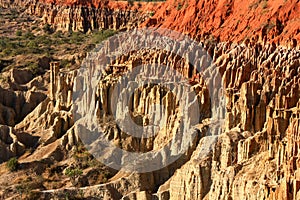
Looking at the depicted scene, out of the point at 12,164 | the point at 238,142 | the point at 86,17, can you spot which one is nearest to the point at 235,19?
the point at 12,164

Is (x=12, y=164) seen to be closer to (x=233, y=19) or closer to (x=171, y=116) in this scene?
(x=171, y=116)

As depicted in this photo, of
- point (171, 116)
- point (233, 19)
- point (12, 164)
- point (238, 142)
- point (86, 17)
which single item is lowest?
point (12, 164)

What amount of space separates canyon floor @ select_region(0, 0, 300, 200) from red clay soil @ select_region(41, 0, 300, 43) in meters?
0.16

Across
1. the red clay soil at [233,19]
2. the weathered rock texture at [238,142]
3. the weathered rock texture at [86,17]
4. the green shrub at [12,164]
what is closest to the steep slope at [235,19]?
the red clay soil at [233,19]

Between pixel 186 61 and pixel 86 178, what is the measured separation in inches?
618

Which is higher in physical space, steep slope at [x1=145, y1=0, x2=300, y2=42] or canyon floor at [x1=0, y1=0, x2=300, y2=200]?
steep slope at [x1=145, y1=0, x2=300, y2=42]

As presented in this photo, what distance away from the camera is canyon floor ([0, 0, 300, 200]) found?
95.1 feet

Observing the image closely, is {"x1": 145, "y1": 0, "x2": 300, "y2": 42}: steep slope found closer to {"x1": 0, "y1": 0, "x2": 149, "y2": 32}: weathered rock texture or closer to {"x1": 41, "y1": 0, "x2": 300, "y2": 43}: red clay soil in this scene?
{"x1": 41, "y1": 0, "x2": 300, "y2": 43}: red clay soil

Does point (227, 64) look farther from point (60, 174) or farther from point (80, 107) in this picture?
point (60, 174)

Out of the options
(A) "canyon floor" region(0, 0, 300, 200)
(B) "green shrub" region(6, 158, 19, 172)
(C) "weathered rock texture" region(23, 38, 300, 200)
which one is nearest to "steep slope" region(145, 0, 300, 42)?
(A) "canyon floor" region(0, 0, 300, 200)

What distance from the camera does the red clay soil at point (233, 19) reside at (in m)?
53.6

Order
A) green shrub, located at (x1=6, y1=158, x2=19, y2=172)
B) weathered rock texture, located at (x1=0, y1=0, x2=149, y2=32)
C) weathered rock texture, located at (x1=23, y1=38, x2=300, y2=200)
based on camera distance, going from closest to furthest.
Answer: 1. weathered rock texture, located at (x1=23, y1=38, x2=300, y2=200)
2. green shrub, located at (x1=6, y1=158, x2=19, y2=172)
3. weathered rock texture, located at (x1=0, y1=0, x2=149, y2=32)

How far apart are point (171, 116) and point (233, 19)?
78.9 feet

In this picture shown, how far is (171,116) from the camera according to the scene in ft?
128
